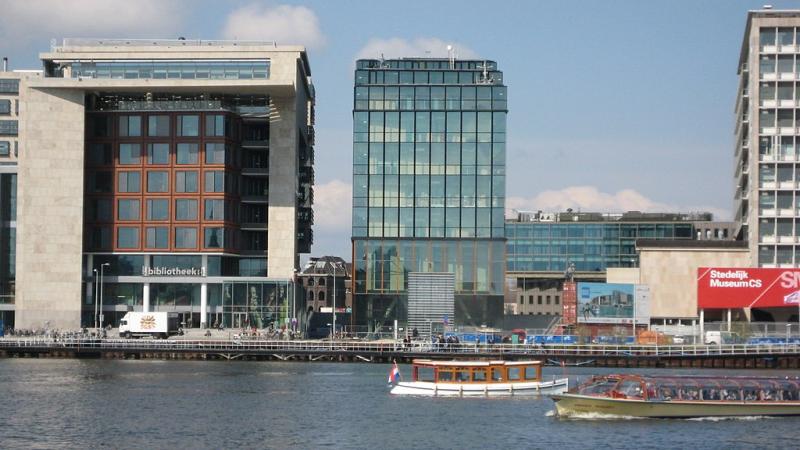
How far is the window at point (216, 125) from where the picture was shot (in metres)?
174

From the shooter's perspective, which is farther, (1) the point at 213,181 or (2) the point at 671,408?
(1) the point at 213,181

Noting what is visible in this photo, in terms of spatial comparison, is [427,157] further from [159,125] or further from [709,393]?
[709,393]

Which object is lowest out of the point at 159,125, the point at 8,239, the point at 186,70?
the point at 8,239

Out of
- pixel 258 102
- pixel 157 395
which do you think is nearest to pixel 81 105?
pixel 258 102

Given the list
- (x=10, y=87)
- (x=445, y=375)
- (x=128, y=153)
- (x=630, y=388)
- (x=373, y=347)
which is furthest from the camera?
(x=10, y=87)

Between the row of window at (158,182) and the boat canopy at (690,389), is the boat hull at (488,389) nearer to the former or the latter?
the boat canopy at (690,389)

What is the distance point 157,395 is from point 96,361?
4579 centimetres

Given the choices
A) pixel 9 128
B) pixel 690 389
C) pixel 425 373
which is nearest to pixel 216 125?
pixel 9 128

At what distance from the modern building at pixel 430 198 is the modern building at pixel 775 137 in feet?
109

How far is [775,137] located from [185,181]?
3005 inches

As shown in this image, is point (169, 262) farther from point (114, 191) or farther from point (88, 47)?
point (88, 47)

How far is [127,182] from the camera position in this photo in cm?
17600

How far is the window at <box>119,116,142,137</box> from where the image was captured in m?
176

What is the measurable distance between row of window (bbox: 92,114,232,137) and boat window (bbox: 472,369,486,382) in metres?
73.2
